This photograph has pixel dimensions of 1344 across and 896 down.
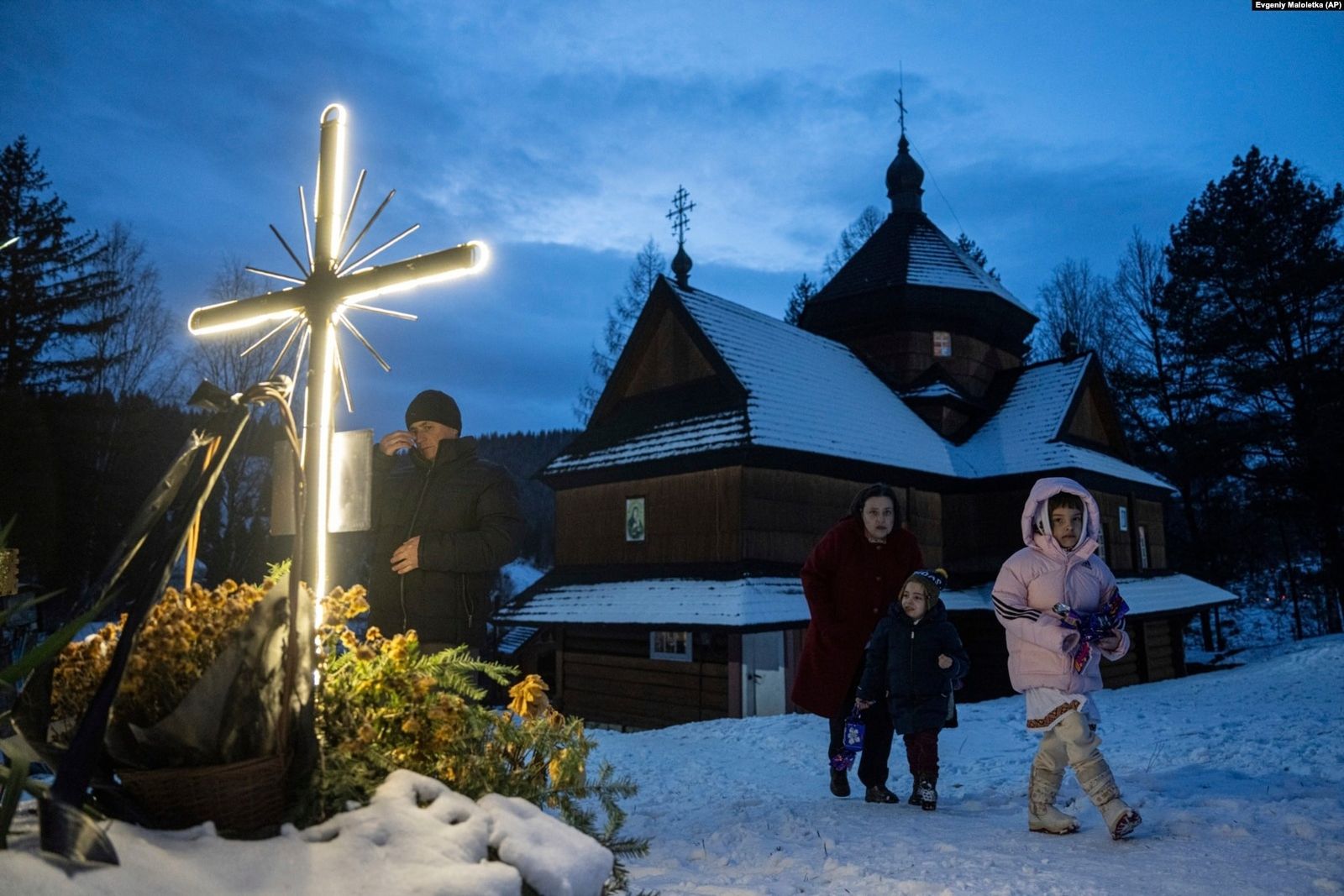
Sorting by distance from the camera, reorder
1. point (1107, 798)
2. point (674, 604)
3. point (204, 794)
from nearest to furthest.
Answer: point (204, 794) → point (1107, 798) → point (674, 604)

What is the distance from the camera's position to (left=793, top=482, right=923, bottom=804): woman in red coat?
6.21 meters

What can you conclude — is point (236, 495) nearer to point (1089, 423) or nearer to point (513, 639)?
point (513, 639)

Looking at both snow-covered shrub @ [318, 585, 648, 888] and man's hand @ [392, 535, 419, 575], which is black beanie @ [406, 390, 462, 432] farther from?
snow-covered shrub @ [318, 585, 648, 888]

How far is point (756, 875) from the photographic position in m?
4.11

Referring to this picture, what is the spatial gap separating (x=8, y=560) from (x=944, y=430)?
704 inches

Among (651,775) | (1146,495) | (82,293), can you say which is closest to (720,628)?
(651,775)

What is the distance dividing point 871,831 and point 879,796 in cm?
97

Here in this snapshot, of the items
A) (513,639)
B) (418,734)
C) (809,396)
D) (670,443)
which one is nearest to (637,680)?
(670,443)

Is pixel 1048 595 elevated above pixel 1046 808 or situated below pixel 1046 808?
above

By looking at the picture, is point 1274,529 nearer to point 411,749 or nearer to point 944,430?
point 944,430

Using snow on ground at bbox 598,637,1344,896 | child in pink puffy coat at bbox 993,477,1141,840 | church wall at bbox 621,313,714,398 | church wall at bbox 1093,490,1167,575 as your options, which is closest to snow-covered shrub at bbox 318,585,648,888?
snow on ground at bbox 598,637,1344,896

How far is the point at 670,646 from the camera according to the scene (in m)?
15.1

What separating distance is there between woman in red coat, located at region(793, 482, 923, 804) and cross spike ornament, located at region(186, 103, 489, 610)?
3.92m

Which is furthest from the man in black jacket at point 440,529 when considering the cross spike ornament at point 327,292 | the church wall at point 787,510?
the church wall at point 787,510
